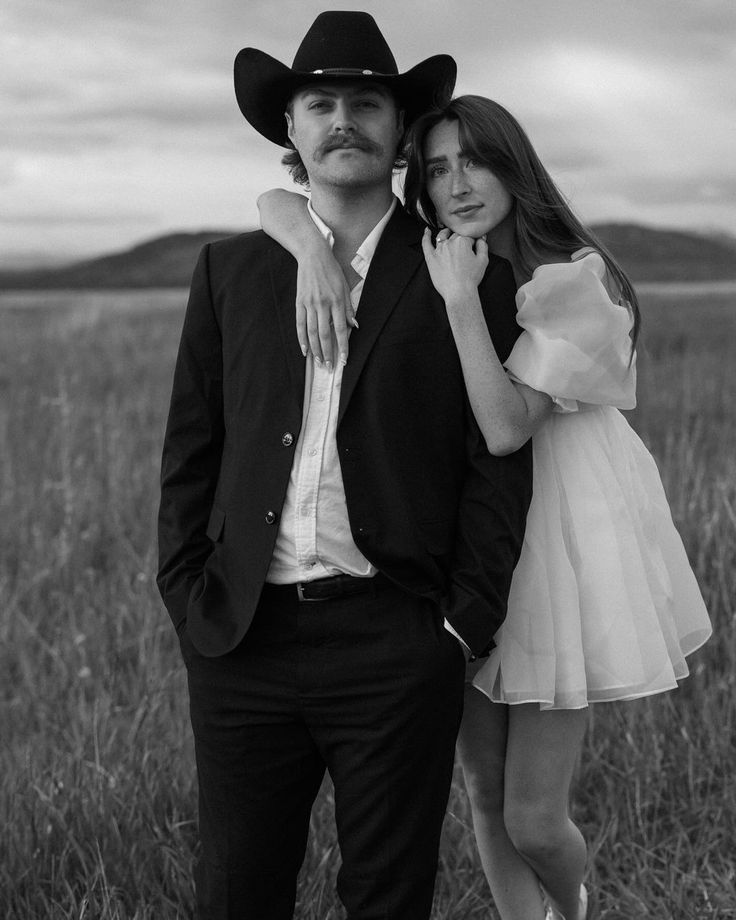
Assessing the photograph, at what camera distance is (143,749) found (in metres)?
3.57

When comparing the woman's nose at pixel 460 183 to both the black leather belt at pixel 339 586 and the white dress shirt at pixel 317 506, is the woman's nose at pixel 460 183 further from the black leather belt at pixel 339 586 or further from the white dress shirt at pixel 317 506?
the black leather belt at pixel 339 586

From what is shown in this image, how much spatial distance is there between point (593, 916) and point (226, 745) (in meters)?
1.33

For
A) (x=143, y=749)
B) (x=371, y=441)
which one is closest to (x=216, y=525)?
(x=371, y=441)

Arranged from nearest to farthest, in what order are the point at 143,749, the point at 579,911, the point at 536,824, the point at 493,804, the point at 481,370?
1. the point at 481,370
2. the point at 536,824
3. the point at 493,804
4. the point at 579,911
5. the point at 143,749

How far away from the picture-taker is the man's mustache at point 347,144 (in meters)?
2.40

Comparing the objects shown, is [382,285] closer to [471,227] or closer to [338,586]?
[471,227]

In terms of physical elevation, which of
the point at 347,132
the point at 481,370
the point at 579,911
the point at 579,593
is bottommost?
the point at 579,911

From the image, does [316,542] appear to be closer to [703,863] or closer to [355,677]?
[355,677]

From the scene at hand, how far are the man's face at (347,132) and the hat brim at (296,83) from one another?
0.03m

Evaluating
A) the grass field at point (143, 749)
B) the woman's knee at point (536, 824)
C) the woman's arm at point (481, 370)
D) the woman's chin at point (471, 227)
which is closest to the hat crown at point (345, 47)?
the woman's chin at point (471, 227)

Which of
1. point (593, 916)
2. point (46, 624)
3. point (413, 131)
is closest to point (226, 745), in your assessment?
point (593, 916)

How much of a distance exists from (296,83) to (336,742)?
5.12 ft

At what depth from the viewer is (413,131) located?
259 cm

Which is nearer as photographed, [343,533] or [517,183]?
[343,533]
